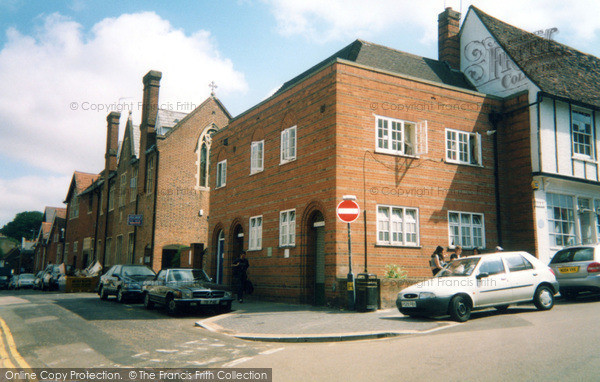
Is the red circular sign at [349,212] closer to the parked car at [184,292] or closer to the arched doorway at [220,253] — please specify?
the parked car at [184,292]

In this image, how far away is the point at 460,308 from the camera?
11359mm

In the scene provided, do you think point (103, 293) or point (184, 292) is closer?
point (184, 292)

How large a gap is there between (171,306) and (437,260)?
8.34m

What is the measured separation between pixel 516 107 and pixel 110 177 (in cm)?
3282

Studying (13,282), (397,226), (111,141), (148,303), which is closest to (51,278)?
(111,141)

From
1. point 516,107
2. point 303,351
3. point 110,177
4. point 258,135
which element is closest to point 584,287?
point 516,107

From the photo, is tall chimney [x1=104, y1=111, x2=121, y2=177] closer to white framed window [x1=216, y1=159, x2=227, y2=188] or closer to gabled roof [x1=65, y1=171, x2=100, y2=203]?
gabled roof [x1=65, y1=171, x2=100, y2=203]

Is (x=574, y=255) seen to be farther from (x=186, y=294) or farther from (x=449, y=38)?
(x=449, y=38)

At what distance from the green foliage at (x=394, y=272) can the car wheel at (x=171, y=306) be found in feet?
21.7

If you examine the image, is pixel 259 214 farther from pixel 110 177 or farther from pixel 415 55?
pixel 110 177

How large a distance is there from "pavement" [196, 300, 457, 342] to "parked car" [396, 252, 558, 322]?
16.3 inches

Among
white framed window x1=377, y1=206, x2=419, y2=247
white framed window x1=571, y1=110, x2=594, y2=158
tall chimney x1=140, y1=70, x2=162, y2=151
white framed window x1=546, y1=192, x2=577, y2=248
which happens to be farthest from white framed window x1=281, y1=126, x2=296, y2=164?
tall chimney x1=140, y1=70, x2=162, y2=151

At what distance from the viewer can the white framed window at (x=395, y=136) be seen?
16.7 metres

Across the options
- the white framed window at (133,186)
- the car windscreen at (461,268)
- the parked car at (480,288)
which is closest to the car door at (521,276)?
the parked car at (480,288)
